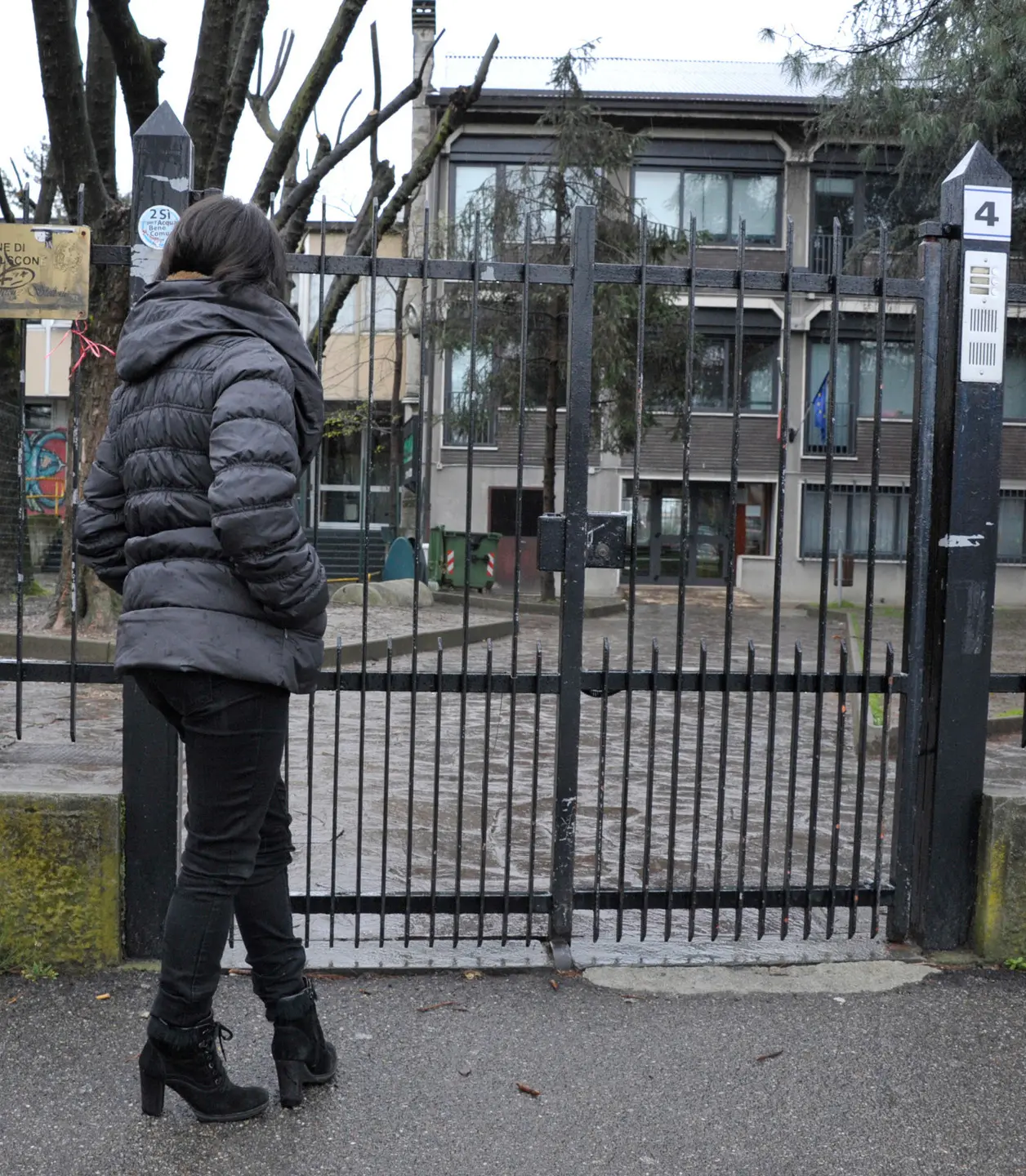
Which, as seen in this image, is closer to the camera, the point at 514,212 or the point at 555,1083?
the point at 555,1083

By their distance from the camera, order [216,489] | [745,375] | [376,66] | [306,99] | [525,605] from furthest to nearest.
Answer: [745,375] → [525,605] → [376,66] → [306,99] → [216,489]

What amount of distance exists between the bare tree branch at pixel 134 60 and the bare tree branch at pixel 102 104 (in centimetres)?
144

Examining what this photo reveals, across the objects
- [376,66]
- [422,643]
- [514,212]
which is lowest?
[422,643]

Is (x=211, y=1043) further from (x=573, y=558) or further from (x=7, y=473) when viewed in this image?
(x=7, y=473)

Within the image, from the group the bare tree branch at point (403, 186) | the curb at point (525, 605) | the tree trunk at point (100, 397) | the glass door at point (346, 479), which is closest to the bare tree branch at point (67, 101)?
the tree trunk at point (100, 397)

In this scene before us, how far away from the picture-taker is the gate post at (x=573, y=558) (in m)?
4.14

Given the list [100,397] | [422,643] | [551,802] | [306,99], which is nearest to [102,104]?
[306,99]

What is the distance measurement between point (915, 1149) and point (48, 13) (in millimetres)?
8845

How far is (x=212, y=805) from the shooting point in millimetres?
3029

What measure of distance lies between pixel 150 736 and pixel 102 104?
9.43m

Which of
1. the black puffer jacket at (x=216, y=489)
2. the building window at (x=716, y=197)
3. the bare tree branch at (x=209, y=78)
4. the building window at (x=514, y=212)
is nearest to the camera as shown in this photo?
the black puffer jacket at (x=216, y=489)

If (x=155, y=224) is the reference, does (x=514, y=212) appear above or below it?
above

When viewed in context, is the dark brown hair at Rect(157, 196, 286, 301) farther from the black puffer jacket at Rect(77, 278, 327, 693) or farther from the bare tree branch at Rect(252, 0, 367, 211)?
the bare tree branch at Rect(252, 0, 367, 211)

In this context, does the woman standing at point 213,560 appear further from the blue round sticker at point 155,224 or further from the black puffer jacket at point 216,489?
the blue round sticker at point 155,224
